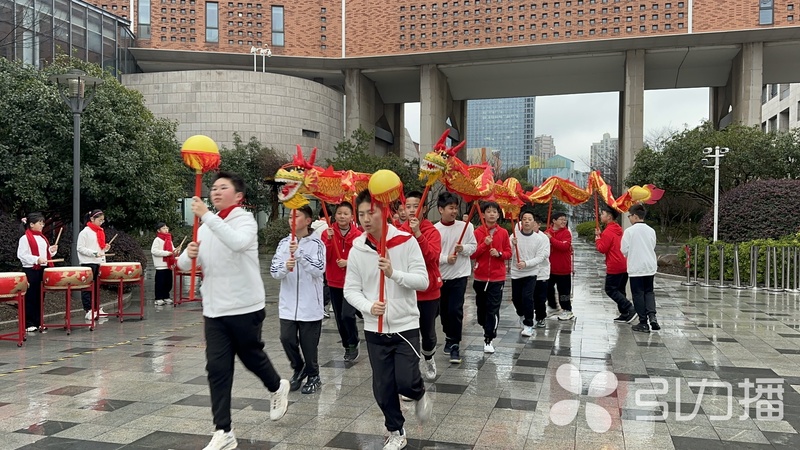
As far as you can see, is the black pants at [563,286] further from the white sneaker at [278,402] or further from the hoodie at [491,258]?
the white sneaker at [278,402]

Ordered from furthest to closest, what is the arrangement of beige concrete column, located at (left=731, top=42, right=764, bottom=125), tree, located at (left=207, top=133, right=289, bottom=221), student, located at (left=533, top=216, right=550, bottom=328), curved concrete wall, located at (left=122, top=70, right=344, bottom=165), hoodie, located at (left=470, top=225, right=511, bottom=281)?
1. curved concrete wall, located at (left=122, top=70, right=344, bottom=165)
2. tree, located at (left=207, top=133, right=289, bottom=221)
3. beige concrete column, located at (left=731, top=42, right=764, bottom=125)
4. student, located at (left=533, top=216, right=550, bottom=328)
5. hoodie, located at (left=470, top=225, right=511, bottom=281)

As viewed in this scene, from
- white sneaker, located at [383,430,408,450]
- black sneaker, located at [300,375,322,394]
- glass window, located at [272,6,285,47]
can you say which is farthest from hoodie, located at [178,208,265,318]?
glass window, located at [272,6,285,47]

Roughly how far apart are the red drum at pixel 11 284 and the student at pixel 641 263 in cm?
754

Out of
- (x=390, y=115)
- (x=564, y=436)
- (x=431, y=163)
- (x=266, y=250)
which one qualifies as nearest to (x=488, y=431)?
(x=564, y=436)

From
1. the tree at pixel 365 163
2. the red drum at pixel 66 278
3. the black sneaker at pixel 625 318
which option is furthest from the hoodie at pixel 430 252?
the tree at pixel 365 163

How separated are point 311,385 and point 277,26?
34.7 metres

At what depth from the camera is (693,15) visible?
30.3 meters

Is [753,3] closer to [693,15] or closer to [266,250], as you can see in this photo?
[693,15]

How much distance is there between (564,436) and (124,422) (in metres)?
3.12

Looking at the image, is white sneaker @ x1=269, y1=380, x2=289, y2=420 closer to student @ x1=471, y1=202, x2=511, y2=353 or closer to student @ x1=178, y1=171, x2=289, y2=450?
student @ x1=178, y1=171, x2=289, y2=450

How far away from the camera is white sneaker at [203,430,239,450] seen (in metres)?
3.62

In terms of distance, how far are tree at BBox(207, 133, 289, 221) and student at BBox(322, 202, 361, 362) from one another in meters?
26.2

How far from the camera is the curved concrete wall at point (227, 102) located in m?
34.9

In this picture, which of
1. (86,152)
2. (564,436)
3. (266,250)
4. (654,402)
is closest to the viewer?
(564,436)
